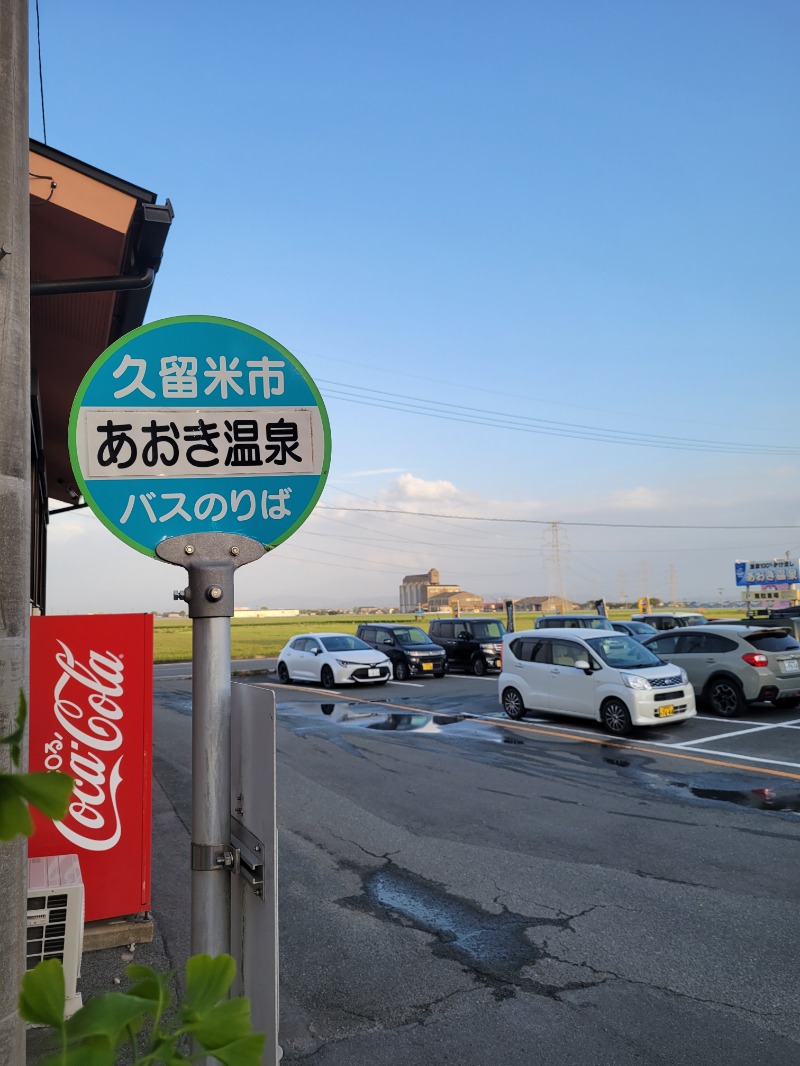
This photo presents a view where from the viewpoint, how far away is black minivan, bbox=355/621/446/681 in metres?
23.5

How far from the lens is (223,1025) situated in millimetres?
686

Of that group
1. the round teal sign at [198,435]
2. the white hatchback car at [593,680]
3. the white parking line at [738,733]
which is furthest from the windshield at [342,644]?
the round teal sign at [198,435]

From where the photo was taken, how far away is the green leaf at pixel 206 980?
2.31 ft

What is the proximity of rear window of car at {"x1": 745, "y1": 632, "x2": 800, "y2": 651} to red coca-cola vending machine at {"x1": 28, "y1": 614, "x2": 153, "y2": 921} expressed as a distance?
40.6ft

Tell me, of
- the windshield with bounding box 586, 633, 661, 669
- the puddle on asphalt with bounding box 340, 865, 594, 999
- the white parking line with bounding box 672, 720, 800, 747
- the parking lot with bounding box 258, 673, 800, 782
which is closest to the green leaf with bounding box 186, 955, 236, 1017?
the puddle on asphalt with bounding box 340, 865, 594, 999

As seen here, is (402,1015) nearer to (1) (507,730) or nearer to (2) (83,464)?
(2) (83,464)

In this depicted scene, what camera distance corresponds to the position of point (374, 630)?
995 inches

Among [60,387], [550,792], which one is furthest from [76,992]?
[60,387]

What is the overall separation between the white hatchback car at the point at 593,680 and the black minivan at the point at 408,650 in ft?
26.4

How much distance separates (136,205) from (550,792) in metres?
7.08

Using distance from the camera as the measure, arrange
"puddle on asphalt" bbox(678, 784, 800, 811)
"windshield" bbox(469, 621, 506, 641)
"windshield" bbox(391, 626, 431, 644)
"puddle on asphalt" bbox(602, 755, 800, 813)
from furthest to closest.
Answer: "windshield" bbox(469, 621, 506, 641), "windshield" bbox(391, 626, 431, 644), "puddle on asphalt" bbox(602, 755, 800, 813), "puddle on asphalt" bbox(678, 784, 800, 811)

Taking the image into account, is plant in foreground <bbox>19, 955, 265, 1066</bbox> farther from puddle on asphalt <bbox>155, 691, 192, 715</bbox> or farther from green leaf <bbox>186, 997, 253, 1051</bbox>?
puddle on asphalt <bbox>155, 691, 192, 715</bbox>

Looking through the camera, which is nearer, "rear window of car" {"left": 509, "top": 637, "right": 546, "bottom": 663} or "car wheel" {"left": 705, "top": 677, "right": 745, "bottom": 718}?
"car wheel" {"left": 705, "top": 677, "right": 745, "bottom": 718}

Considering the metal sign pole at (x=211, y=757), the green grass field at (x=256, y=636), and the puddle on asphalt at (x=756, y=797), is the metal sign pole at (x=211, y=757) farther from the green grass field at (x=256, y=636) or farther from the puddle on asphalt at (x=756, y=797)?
the green grass field at (x=256, y=636)
